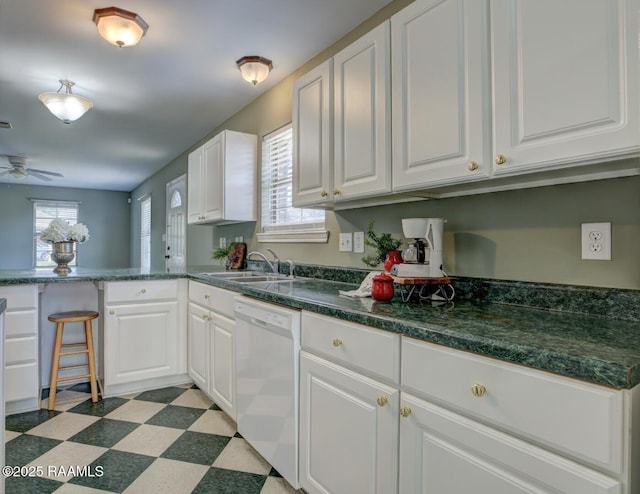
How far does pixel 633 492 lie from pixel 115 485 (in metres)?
1.89

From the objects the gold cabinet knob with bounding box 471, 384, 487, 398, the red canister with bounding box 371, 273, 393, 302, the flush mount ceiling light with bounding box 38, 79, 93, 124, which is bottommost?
the gold cabinet knob with bounding box 471, 384, 487, 398

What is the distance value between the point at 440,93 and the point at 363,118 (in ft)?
1.41

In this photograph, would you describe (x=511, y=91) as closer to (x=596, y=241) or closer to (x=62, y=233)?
(x=596, y=241)

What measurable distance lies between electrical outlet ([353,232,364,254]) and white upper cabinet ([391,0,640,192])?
2.27 feet

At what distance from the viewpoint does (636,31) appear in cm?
96

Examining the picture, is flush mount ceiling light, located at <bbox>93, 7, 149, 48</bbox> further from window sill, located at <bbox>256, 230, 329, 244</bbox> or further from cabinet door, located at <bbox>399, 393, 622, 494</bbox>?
cabinet door, located at <bbox>399, 393, 622, 494</bbox>

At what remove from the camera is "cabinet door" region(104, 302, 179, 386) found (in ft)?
8.87

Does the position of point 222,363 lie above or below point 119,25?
below

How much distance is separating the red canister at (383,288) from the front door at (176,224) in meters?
4.35

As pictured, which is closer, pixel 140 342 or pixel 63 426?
pixel 63 426

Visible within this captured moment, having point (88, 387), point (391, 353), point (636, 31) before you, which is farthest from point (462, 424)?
point (88, 387)

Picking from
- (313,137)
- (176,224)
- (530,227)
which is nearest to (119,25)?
(313,137)

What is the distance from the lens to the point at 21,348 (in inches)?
96.6

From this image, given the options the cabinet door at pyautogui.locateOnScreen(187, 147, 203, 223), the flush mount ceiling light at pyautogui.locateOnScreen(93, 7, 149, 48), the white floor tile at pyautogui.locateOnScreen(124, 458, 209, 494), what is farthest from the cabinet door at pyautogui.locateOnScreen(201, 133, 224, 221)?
the white floor tile at pyautogui.locateOnScreen(124, 458, 209, 494)
